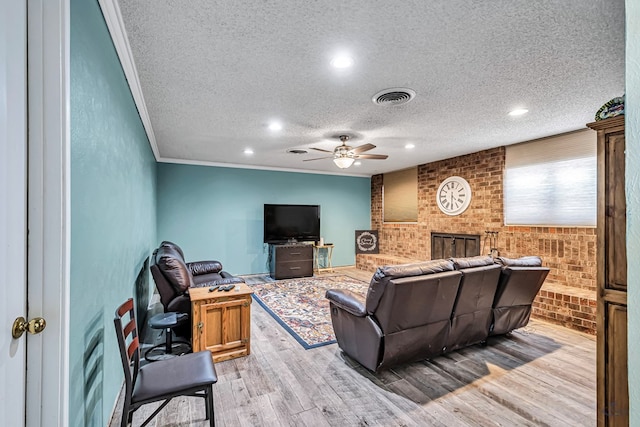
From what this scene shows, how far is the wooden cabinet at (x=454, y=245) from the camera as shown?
16.6ft

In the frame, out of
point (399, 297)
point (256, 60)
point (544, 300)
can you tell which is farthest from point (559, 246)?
point (256, 60)

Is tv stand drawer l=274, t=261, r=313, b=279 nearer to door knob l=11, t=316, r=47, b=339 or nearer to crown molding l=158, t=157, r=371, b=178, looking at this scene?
crown molding l=158, t=157, r=371, b=178

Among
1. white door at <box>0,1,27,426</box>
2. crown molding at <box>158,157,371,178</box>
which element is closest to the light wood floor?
white door at <box>0,1,27,426</box>

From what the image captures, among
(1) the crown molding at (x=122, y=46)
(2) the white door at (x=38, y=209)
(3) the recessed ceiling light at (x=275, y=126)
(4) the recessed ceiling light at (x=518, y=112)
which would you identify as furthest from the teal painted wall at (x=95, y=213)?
(4) the recessed ceiling light at (x=518, y=112)

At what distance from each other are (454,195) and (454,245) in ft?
3.17

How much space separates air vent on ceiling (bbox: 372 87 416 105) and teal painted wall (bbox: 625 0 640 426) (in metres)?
2.04

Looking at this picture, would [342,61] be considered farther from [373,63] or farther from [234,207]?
[234,207]

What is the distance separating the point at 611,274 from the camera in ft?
4.55

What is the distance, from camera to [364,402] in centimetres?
206

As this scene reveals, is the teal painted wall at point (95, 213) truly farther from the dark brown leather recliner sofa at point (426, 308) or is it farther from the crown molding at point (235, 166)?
the crown molding at point (235, 166)

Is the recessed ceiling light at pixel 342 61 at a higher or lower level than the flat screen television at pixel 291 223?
higher

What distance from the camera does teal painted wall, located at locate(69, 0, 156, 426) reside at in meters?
1.21

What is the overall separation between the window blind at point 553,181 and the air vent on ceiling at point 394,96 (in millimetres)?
2809

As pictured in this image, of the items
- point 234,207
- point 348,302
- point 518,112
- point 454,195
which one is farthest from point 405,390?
point 234,207
